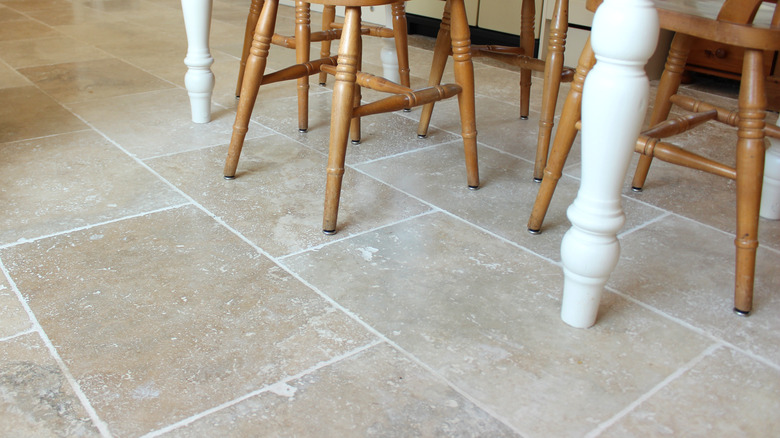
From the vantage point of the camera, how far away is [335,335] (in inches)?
44.1

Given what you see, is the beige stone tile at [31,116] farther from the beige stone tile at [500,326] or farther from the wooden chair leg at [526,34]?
the wooden chair leg at [526,34]

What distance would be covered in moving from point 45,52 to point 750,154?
9.47 ft

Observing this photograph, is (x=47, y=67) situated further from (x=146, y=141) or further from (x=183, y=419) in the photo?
(x=183, y=419)

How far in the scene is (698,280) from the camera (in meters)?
1.32

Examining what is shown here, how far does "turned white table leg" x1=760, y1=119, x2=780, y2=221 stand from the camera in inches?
60.1

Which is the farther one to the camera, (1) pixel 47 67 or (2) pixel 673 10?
(1) pixel 47 67

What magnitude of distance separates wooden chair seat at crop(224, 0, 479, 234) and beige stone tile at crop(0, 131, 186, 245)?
23 cm

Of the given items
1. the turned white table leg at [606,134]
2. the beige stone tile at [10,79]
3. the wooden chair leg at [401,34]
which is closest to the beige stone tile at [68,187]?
the beige stone tile at [10,79]

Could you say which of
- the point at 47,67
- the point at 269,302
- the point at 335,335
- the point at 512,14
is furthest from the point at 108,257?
the point at 512,14

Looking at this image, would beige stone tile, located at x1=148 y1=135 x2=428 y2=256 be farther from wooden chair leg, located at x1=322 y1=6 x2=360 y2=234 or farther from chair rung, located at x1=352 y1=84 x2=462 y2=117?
chair rung, located at x1=352 y1=84 x2=462 y2=117

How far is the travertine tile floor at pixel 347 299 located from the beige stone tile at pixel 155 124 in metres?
0.01

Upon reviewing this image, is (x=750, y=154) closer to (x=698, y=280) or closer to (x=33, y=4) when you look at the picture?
(x=698, y=280)

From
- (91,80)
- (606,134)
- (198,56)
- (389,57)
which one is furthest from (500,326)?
(91,80)

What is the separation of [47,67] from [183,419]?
2.30 metres
